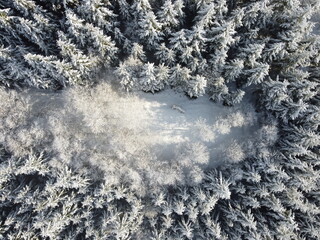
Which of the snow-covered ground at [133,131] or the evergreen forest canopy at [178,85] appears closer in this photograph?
the evergreen forest canopy at [178,85]

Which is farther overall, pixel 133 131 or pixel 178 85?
pixel 133 131

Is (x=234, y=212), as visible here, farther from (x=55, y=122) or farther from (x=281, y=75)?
(x=55, y=122)

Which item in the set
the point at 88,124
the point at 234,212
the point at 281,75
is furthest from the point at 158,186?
the point at 281,75

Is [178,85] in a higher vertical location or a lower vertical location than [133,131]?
higher

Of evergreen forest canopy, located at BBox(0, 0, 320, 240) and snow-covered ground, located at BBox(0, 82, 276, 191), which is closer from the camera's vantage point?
evergreen forest canopy, located at BBox(0, 0, 320, 240)
